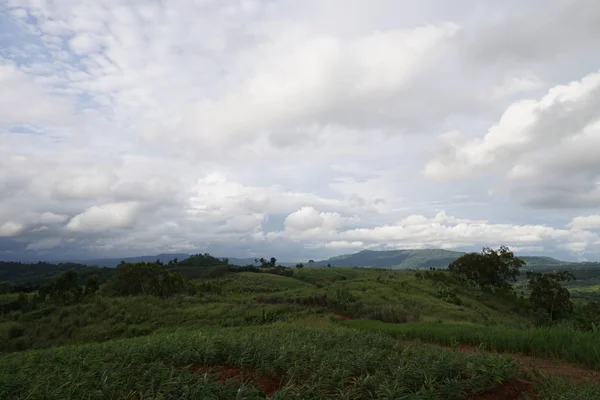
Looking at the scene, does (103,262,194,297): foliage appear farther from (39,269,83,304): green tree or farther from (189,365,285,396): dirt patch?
(189,365,285,396): dirt patch

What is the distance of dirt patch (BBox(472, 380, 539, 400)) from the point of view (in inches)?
316

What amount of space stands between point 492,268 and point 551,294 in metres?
14.2

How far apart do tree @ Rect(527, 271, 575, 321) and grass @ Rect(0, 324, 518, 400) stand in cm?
5564

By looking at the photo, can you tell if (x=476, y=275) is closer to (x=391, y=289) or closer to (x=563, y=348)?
(x=391, y=289)

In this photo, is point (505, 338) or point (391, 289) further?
point (391, 289)

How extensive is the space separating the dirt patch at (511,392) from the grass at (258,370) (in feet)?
0.49

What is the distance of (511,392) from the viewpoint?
836 centimetres

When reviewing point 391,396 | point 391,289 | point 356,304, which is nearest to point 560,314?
point 391,289

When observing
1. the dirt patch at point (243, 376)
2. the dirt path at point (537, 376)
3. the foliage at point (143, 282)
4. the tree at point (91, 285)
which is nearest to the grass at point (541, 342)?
the dirt path at point (537, 376)

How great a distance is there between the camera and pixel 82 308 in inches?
1689

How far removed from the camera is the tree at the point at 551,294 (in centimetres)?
5450

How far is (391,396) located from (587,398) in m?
4.07

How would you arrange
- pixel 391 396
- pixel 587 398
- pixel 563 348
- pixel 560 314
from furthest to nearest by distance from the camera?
pixel 560 314, pixel 563 348, pixel 587 398, pixel 391 396

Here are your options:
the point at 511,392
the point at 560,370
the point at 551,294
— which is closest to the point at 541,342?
the point at 560,370
